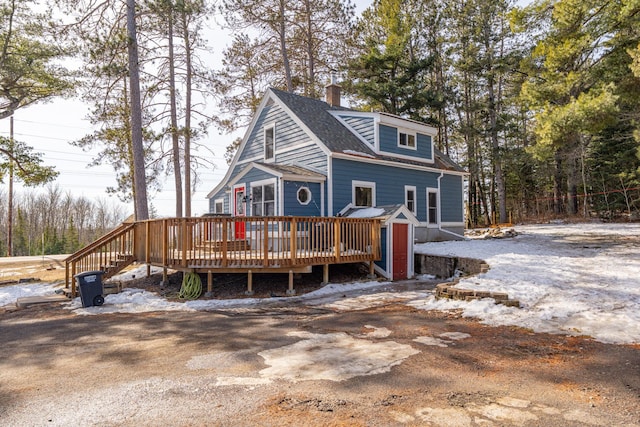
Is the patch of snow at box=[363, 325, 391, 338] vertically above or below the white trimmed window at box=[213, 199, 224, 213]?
below

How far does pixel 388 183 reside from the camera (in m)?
14.2

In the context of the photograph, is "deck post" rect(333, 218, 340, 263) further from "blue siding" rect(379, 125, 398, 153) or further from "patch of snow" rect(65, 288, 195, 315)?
"blue siding" rect(379, 125, 398, 153)

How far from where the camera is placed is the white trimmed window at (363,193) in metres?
13.1

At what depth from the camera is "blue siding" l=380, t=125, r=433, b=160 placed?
14.5m

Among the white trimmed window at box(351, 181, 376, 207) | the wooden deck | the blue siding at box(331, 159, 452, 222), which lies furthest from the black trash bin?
the white trimmed window at box(351, 181, 376, 207)

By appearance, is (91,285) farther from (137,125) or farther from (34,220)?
(34,220)

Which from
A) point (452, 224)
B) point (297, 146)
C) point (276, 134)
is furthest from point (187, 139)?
point (452, 224)

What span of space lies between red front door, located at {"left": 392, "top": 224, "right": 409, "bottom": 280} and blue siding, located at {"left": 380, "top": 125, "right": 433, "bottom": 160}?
4.39 metres

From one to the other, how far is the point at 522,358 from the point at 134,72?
45.3 feet

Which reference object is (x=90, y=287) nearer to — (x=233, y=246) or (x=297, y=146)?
(x=233, y=246)

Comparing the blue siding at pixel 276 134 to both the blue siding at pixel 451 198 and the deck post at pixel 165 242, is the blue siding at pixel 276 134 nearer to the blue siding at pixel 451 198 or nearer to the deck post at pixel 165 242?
the deck post at pixel 165 242

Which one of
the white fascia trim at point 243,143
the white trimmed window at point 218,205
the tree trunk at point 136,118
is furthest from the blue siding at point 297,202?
the white trimmed window at point 218,205

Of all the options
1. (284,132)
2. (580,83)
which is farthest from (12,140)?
(580,83)

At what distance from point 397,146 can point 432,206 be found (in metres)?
3.19
